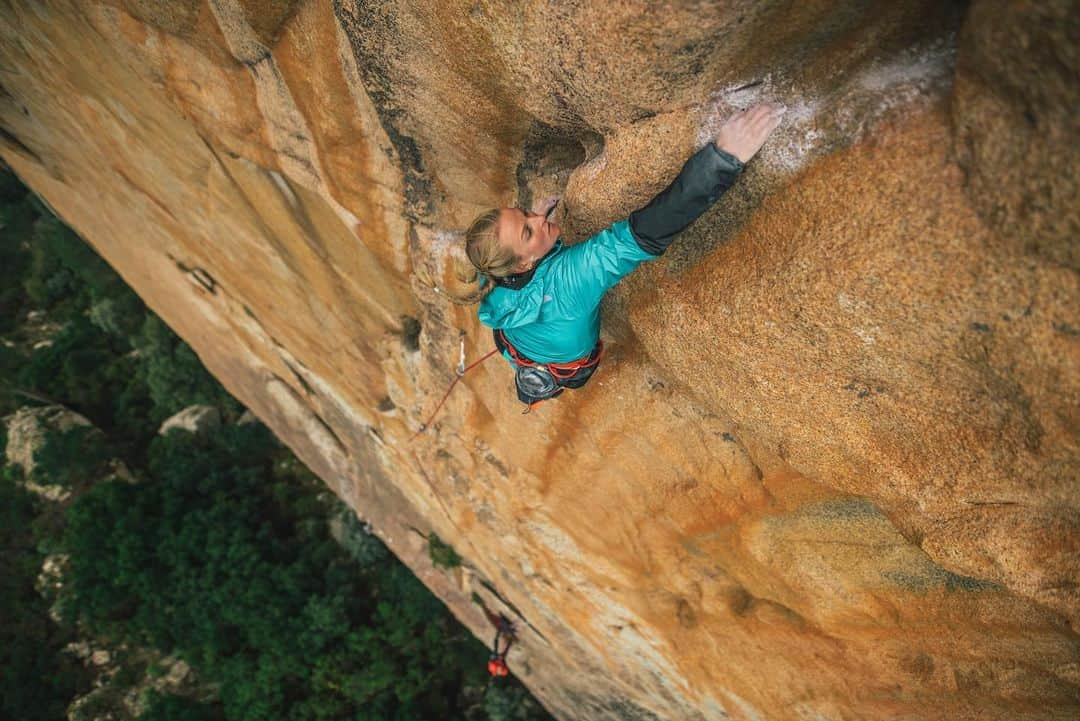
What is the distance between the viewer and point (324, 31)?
7.80ft

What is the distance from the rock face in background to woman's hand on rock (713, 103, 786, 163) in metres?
0.10

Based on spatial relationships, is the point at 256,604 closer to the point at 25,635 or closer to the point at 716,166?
Answer: the point at 25,635

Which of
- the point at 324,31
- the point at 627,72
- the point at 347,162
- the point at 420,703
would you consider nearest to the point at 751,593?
the point at 627,72

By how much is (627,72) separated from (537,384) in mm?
1293

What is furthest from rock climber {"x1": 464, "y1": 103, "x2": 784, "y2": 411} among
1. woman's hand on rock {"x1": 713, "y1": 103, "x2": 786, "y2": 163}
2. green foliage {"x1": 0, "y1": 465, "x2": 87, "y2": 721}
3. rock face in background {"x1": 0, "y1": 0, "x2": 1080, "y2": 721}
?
green foliage {"x1": 0, "y1": 465, "x2": 87, "y2": 721}

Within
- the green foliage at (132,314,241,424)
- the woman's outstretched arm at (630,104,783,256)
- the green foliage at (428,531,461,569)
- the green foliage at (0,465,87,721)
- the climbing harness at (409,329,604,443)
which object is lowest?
the green foliage at (428,531,461,569)

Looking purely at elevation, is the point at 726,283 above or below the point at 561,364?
above

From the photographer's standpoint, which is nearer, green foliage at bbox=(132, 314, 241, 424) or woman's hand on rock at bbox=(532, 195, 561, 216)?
woman's hand on rock at bbox=(532, 195, 561, 216)

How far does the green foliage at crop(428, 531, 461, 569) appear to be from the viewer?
665 cm

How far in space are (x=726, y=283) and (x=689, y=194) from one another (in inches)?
16.9

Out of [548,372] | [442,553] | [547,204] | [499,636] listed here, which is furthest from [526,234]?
[499,636]

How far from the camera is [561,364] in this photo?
2.44m

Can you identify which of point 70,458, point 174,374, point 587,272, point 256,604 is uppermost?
point 587,272

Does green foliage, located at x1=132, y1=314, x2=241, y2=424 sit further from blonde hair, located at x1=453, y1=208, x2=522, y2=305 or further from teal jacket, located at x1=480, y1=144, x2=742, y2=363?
blonde hair, located at x1=453, y1=208, x2=522, y2=305
